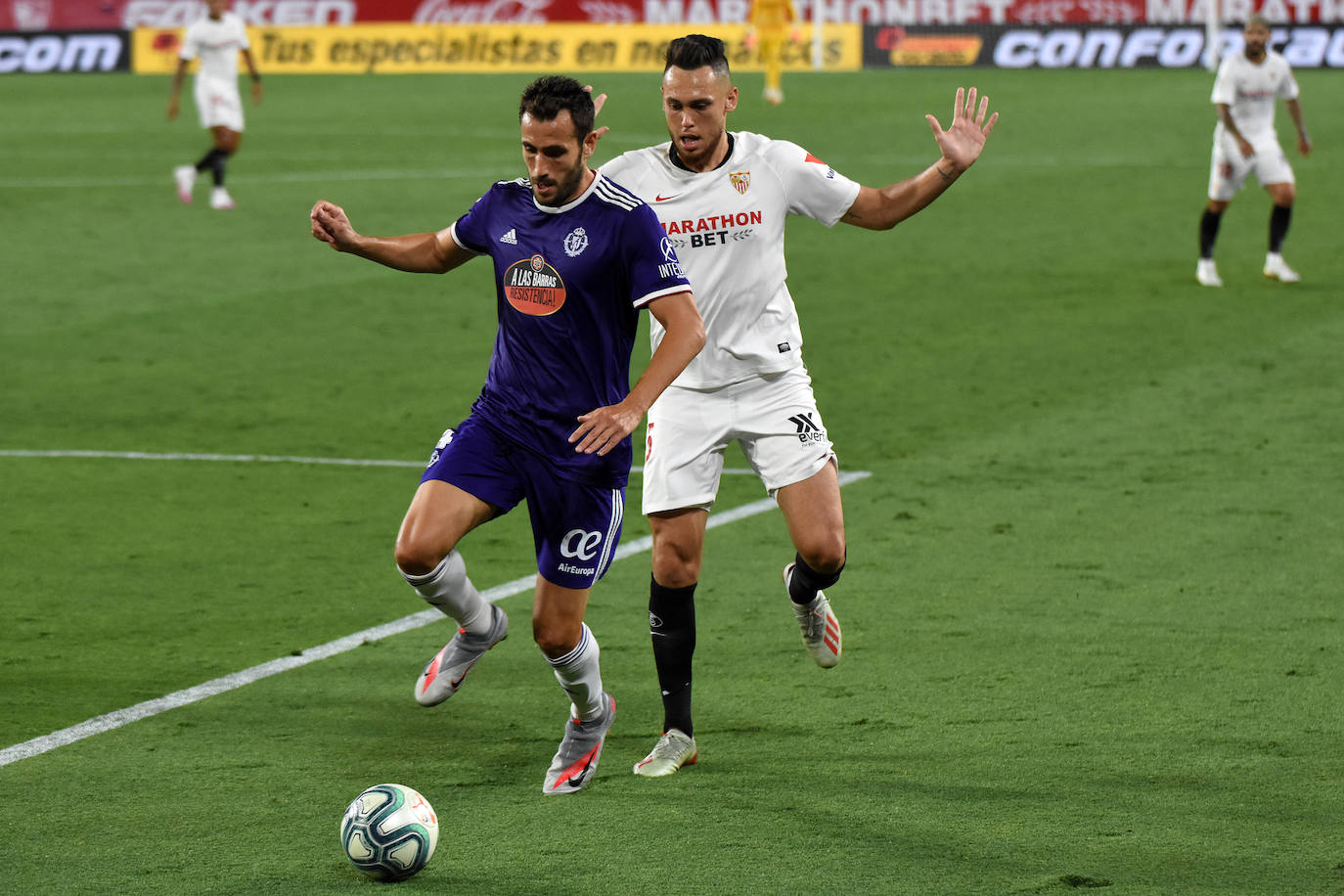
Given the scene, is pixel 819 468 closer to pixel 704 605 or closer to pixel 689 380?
pixel 689 380

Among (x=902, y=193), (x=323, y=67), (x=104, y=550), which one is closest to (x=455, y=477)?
(x=902, y=193)

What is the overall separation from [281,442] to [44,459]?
4.33 feet

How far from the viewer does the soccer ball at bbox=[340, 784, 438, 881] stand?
16.5 feet

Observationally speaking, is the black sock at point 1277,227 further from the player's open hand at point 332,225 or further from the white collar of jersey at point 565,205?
the player's open hand at point 332,225

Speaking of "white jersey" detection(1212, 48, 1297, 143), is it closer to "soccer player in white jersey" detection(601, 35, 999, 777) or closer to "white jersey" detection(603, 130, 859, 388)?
"soccer player in white jersey" detection(601, 35, 999, 777)

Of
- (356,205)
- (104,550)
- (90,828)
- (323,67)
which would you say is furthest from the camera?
(323,67)

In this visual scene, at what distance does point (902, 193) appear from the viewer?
6.54 m

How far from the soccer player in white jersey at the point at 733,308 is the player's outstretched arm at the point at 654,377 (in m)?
0.66

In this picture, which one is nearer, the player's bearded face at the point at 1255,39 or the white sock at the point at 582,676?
the white sock at the point at 582,676

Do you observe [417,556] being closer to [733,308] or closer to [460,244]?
[460,244]

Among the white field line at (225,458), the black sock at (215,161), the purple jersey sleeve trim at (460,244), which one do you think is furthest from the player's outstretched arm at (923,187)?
the black sock at (215,161)

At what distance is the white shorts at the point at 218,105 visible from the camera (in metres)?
21.4

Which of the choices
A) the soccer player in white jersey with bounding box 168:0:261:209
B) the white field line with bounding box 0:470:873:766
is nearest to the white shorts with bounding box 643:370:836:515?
the white field line with bounding box 0:470:873:766

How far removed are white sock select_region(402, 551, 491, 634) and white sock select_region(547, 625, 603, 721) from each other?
41cm
